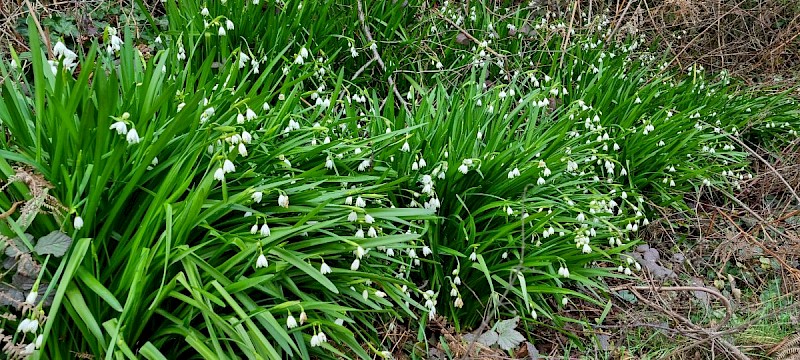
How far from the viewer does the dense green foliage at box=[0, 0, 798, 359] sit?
188 cm

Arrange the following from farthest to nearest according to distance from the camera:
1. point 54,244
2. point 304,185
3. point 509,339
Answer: point 509,339 → point 304,185 → point 54,244

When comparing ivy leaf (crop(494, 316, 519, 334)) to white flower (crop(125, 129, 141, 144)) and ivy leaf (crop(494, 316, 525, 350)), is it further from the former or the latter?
white flower (crop(125, 129, 141, 144))

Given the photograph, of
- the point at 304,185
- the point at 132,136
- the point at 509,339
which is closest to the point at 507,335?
the point at 509,339

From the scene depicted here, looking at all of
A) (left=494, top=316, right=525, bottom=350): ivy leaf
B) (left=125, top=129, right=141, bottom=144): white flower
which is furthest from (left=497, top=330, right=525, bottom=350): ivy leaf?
(left=125, top=129, right=141, bottom=144): white flower

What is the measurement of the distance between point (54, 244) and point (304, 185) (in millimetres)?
813

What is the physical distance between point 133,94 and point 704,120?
4.10m

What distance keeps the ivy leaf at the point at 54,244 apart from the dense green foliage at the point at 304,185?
0.04 m

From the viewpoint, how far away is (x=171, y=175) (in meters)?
1.96

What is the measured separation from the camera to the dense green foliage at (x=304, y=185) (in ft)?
6.17

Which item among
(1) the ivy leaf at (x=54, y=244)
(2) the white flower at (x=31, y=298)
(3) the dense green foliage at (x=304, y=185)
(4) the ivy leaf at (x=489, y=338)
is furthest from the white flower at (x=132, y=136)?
(4) the ivy leaf at (x=489, y=338)

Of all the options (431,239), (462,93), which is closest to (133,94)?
(431,239)

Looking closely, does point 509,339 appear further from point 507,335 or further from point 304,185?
point 304,185

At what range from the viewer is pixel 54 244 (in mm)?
1774

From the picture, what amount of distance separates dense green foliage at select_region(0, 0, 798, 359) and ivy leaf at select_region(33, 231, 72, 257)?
0.04m
